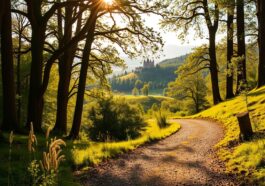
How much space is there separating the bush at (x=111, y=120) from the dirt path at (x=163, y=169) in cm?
1482

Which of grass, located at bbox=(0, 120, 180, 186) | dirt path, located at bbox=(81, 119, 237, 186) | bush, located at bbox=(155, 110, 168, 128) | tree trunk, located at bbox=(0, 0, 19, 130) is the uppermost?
tree trunk, located at bbox=(0, 0, 19, 130)

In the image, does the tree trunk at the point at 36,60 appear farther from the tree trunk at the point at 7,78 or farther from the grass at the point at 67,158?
the grass at the point at 67,158

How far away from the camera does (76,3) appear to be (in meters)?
15.6

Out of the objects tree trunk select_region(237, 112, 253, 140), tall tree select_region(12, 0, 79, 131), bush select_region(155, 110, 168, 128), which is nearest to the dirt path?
tree trunk select_region(237, 112, 253, 140)

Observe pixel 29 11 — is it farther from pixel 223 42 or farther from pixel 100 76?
pixel 223 42

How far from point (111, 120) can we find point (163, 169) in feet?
61.7

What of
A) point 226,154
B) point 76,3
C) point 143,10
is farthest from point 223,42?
point 226,154

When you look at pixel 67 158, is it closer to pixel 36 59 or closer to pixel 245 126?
pixel 245 126

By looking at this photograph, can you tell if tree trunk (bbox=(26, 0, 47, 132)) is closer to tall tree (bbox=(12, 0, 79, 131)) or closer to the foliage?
tall tree (bbox=(12, 0, 79, 131))

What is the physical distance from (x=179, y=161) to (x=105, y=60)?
1344cm

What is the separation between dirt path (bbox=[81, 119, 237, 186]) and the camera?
8930 mm

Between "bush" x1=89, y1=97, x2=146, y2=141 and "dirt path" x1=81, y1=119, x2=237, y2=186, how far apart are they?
583 inches

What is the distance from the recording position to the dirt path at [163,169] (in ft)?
29.3

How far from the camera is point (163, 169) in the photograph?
10.3 meters
